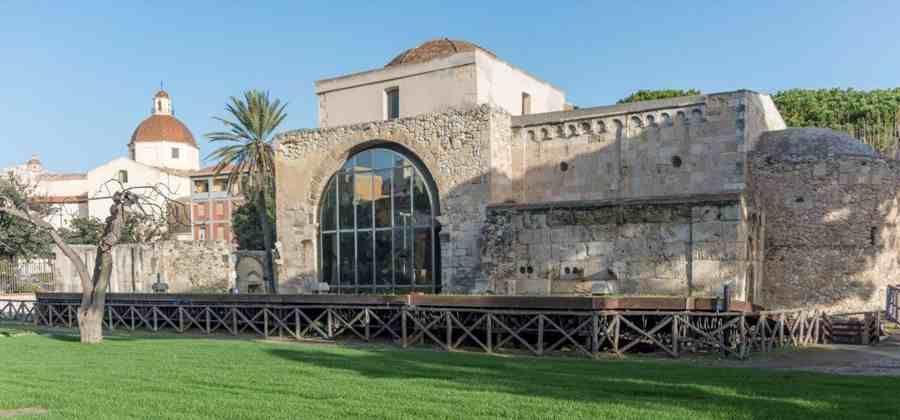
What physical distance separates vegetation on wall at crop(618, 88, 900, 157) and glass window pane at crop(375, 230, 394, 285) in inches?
965

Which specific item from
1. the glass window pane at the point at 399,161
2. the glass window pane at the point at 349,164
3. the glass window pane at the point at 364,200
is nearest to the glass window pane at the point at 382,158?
the glass window pane at the point at 399,161

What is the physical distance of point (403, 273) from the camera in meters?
25.3

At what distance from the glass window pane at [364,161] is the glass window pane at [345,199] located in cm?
49

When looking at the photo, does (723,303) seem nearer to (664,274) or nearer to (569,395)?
(664,274)

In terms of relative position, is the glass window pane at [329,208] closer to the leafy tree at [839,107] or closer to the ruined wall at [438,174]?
the ruined wall at [438,174]

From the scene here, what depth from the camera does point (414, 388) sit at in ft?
32.7

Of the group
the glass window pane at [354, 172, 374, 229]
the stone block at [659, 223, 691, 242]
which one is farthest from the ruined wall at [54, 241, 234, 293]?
the stone block at [659, 223, 691, 242]

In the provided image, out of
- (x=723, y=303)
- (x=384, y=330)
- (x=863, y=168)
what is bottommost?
(x=384, y=330)

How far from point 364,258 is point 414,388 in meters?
16.5

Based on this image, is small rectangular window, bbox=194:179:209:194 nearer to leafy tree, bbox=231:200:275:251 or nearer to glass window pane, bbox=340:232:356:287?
leafy tree, bbox=231:200:275:251

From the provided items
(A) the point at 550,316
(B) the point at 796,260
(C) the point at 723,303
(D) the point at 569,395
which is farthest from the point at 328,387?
(B) the point at 796,260

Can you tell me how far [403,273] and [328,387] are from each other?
15.2 m

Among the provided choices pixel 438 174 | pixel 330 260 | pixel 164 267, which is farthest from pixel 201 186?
pixel 438 174

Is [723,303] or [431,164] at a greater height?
[431,164]
